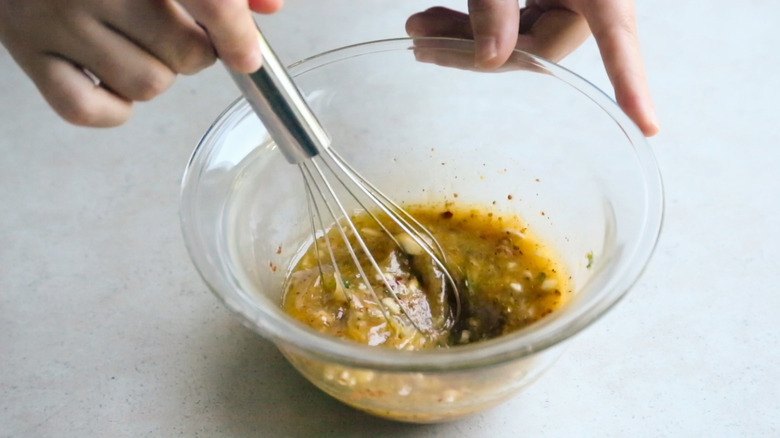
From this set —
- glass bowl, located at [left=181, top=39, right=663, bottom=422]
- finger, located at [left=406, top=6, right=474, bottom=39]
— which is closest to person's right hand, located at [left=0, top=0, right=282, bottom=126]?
glass bowl, located at [left=181, top=39, right=663, bottom=422]

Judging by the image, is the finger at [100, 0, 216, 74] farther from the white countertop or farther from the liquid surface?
the white countertop

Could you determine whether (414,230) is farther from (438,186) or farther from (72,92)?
(72,92)

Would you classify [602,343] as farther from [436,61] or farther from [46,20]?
[46,20]

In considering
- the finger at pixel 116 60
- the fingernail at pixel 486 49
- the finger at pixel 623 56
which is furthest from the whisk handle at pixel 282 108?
the finger at pixel 623 56

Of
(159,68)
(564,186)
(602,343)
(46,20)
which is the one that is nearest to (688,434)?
(602,343)

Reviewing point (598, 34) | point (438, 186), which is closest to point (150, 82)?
point (438, 186)

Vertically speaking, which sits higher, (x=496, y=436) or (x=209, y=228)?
(x=209, y=228)

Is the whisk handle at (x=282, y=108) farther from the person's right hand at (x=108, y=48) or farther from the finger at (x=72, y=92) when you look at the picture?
the finger at (x=72, y=92)
